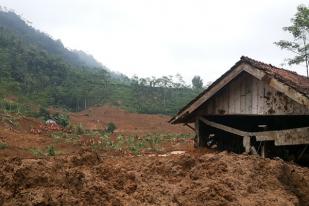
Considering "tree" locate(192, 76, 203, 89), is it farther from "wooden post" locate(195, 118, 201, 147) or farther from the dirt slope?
"wooden post" locate(195, 118, 201, 147)

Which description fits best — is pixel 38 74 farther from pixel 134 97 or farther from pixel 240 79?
pixel 240 79

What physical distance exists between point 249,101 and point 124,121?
40.4 meters

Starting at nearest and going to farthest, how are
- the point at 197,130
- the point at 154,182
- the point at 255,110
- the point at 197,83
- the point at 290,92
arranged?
the point at 154,182
the point at 290,92
the point at 255,110
the point at 197,130
the point at 197,83

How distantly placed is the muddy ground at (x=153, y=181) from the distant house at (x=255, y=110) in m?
2.80

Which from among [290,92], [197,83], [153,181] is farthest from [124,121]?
[153,181]

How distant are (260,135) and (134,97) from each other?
54.1m

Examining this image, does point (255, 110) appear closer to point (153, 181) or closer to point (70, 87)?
point (153, 181)

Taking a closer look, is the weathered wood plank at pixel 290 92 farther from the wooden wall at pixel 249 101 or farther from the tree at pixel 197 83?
the tree at pixel 197 83

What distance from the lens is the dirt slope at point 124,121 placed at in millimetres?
43656

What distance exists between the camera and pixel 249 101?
880 cm

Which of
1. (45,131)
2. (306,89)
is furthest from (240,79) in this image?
(45,131)

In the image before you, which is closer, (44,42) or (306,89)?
(306,89)

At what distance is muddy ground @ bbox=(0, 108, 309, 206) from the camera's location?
3691 millimetres

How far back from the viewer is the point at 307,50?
2938 cm
